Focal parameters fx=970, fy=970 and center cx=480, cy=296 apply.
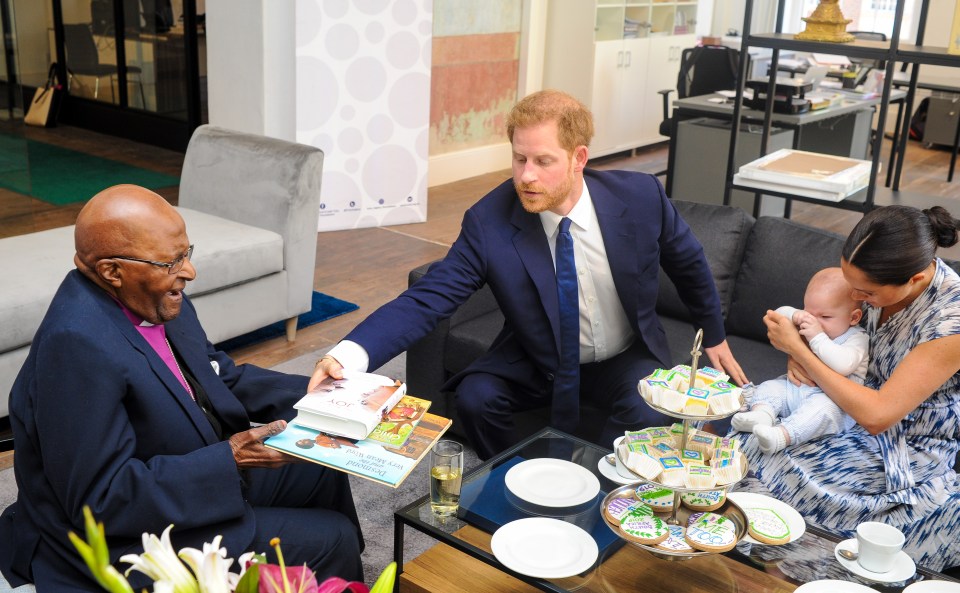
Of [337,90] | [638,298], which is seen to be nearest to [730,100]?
[337,90]

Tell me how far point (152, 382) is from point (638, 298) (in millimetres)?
1395

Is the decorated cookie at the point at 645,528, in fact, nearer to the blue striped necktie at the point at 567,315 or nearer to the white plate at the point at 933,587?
the white plate at the point at 933,587

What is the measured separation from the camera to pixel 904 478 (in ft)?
7.34

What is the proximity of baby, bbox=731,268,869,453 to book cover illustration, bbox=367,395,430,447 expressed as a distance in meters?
0.82

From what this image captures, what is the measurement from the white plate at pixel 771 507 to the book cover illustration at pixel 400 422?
680mm

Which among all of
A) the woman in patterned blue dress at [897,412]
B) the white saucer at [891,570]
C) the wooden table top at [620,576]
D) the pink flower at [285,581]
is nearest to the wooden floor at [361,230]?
the woman in patterned blue dress at [897,412]

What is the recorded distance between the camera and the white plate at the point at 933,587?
183 centimetres

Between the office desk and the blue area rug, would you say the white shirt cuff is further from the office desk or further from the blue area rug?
the office desk

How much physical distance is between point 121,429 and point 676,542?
1.04 meters

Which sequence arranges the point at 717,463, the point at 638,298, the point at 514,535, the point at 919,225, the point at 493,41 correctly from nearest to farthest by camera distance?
the point at 717,463 → the point at 514,535 → the point at 919,225 → the point at 638,298 → the point at 493,41

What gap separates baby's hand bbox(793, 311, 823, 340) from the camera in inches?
95.3

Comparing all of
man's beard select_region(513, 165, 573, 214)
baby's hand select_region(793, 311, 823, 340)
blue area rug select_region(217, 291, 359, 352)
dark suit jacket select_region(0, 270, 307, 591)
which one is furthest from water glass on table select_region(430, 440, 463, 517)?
blue area rug select_region(217, 291, 359, 352)

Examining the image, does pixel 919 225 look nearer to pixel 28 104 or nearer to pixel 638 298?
pixel 638 298


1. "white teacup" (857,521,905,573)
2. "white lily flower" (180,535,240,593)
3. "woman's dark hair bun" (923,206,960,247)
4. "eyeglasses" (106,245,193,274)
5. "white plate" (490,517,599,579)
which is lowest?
"white plate" (490,517,599,579)
